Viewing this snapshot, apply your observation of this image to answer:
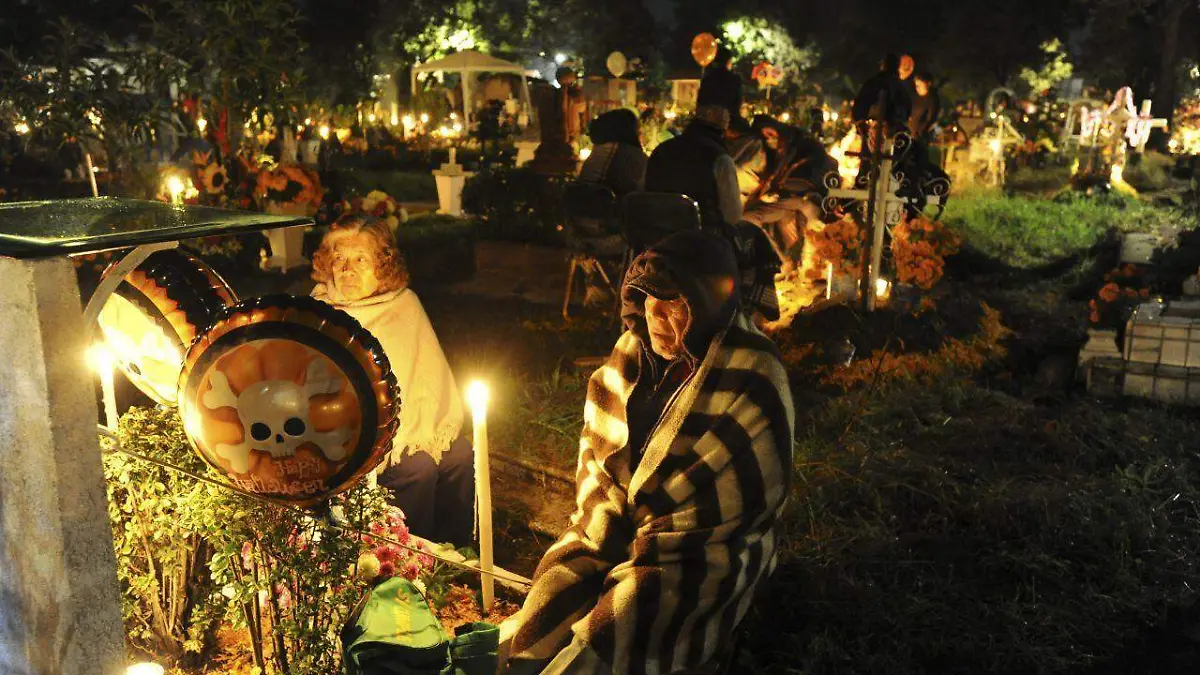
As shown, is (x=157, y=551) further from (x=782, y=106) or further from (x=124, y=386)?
(x=782, y=106)

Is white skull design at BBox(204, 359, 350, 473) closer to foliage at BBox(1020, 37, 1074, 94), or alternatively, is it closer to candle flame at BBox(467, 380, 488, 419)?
candle flame at BBox(467, 380, 488, 419)

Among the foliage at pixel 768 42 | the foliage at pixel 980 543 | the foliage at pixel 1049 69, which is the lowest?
the foliage at pixel 980 543

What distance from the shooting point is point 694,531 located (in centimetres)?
274

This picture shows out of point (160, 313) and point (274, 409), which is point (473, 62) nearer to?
point (160, 313)

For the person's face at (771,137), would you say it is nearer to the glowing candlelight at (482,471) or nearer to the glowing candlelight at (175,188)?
the glowing candlelight at (175,188)

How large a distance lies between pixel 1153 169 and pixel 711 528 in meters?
19.1

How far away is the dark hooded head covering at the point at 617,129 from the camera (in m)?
7.91

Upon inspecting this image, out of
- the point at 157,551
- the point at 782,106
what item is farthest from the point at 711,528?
the point at 782,106

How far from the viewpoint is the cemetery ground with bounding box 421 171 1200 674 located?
13.2ft

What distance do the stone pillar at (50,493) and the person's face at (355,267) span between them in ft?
5.85

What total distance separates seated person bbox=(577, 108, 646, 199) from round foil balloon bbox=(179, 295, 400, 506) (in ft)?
17.9

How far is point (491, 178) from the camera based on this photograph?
47.6 ft

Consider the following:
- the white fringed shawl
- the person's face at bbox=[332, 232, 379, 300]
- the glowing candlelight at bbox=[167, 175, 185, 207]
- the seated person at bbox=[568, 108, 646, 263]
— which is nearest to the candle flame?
the white fringed shawl

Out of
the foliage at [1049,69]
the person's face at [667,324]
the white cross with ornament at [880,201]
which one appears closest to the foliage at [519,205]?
the white cross with ornament at [880,201]
